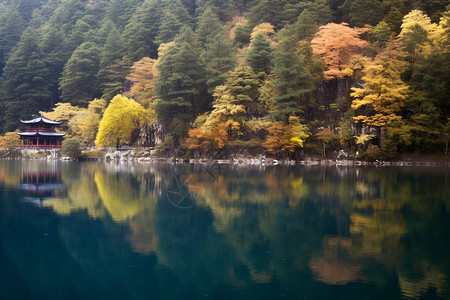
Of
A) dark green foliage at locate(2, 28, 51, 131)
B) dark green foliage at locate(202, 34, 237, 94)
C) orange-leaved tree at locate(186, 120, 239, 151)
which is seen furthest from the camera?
dark green foliage at locate(2, 28, 51, 131)

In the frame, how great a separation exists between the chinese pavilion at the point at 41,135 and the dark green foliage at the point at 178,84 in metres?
14.9

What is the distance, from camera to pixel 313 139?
3353 cm

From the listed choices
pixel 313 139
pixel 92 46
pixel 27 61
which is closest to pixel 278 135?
pixel 313 139

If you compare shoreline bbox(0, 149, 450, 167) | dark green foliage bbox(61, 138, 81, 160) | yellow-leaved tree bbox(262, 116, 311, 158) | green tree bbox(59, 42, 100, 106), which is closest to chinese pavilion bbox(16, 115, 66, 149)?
shoreline bbox(0, 149, 450, 167)

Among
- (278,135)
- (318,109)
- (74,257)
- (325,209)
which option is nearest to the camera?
(74,257)

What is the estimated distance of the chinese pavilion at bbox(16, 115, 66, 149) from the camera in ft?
153

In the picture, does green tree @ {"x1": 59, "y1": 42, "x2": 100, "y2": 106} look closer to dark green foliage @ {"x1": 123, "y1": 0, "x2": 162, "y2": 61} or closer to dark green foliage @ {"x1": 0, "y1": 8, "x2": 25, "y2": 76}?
dark green foliage @ {"x1": 123, "y1": 0, "x2": 162, "y2": 61}

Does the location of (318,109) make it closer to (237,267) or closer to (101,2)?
(237,267)

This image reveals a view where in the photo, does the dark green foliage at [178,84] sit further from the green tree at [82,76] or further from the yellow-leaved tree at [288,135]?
the green tree at [82,76]

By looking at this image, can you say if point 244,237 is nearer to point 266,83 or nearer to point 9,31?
point 266,83

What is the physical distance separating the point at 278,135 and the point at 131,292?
26951 millimetres

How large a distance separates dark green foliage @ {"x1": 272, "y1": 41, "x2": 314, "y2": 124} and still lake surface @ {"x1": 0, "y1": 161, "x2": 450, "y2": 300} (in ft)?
59.6

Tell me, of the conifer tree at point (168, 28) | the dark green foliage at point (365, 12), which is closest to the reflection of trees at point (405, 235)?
the dark green foliage at point (365, 12)

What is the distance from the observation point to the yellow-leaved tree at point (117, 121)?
1583 inches
